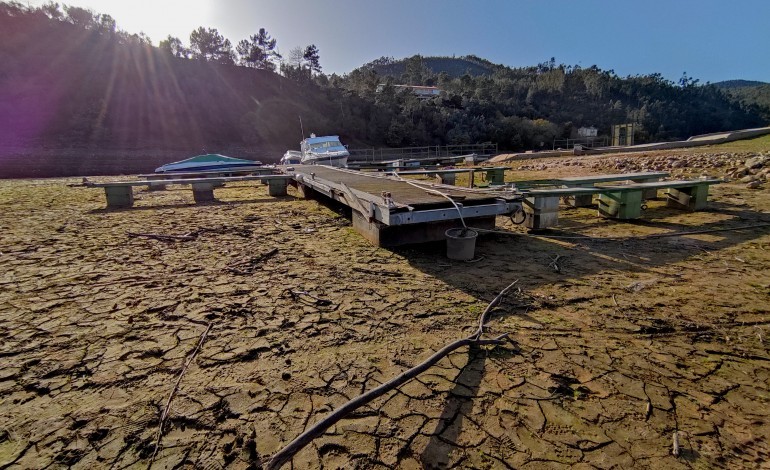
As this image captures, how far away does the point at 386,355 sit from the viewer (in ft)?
7.42

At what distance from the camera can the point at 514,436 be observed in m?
1.66

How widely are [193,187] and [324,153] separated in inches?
337

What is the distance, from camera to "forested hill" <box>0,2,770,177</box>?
94.4 ft

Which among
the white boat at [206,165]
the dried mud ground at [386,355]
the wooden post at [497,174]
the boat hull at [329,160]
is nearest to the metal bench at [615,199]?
the dried mud ground at [386,355]

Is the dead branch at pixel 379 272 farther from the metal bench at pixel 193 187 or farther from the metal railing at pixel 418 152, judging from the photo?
the metal railing at pixel 418 152

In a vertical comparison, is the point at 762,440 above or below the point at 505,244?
below

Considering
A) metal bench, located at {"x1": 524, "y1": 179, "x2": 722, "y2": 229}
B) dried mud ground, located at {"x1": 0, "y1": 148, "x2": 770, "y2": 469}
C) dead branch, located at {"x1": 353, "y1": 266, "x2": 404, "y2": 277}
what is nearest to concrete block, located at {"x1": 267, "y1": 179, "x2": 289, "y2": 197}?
dried mud ground, located at {"x1": 0, "y1": 148, "x2": 770, "y2": 469}

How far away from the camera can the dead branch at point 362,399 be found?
150 centimetres

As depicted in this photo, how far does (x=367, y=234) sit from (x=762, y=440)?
3.99 meters

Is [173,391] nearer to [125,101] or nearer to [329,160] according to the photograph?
[329,160]

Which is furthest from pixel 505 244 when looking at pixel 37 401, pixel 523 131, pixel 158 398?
pixel 523 131

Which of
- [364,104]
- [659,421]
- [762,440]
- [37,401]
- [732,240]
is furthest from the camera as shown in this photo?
[364,104]

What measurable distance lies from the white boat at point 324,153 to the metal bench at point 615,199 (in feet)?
37.0

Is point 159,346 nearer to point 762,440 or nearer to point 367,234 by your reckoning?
point 367,234
